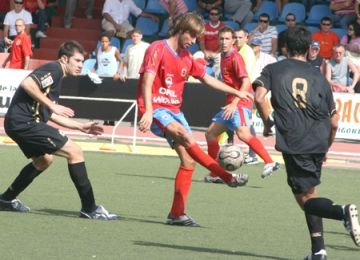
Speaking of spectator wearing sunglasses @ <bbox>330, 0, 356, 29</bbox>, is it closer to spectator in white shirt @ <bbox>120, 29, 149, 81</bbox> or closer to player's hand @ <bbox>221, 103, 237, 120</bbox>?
spectator in white shirt @ <bbox>120, 29, 149, 81</bbox>

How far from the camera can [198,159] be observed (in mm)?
10898

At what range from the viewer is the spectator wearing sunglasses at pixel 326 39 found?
2344cm

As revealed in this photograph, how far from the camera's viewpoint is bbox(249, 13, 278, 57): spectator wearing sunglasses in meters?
23.4

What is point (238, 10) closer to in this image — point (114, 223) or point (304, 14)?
point (304, 14)

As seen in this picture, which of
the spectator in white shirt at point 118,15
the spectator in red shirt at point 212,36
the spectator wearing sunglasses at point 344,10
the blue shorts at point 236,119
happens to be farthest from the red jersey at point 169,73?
the spectator in white shirt at point 118,15

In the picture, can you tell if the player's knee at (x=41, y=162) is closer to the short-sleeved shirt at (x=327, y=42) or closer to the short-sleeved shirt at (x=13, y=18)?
the short-sleeved shirt at (x=327, y=42)

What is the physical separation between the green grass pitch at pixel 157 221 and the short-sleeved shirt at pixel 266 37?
7.45 metres

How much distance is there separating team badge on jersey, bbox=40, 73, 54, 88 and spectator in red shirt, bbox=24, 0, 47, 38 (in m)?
15.7

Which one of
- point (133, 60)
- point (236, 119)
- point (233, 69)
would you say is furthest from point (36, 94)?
point (133, 60)

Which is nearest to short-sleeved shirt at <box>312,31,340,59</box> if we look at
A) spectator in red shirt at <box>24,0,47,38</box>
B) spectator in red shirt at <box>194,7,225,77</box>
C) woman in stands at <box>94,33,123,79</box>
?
spectator in red shirt at <box>194,7,225,77</box>

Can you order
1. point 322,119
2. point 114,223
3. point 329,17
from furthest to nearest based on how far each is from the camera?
point 329,17, point 114,223, point 322,119

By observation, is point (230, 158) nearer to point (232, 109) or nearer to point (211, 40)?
point (232, 109)

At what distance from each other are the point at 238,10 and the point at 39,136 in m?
14.7

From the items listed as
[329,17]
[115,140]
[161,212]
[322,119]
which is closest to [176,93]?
[161,212]
